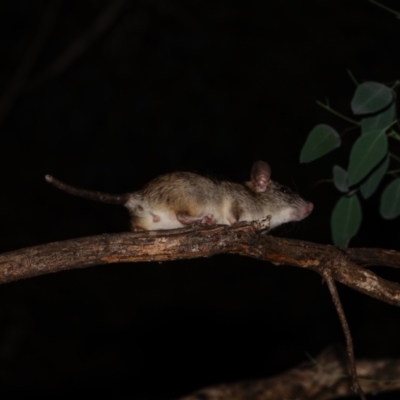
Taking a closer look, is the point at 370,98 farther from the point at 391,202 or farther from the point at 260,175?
the point at 260,175

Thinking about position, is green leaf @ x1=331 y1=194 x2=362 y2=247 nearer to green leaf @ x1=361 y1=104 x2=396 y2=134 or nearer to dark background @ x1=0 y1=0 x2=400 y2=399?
green leaf @ x1=361 y1=104 x2=396 y2=134

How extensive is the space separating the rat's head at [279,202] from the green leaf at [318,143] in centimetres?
67

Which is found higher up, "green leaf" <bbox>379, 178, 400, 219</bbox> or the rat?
the rat

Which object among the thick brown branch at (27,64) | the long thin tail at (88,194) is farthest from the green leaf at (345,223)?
the thick brown branch at (27,64)

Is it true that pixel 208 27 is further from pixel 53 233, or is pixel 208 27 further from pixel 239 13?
pixel 53 233

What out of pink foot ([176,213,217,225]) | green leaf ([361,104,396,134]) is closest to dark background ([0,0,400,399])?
green leaf ([361,104,396,134])

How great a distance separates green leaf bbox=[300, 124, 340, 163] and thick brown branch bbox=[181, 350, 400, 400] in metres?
1.52

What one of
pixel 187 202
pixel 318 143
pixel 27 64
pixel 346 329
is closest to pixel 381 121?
pixel 318 143

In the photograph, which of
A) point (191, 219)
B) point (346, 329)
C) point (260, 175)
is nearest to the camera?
point (346, 329)

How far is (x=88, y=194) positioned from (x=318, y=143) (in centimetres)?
121

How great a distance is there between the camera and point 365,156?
4633 mm

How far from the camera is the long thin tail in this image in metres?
3.84

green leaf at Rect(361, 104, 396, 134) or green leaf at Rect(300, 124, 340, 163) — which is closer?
green leaf at Rect(300, 124, 340, 163)

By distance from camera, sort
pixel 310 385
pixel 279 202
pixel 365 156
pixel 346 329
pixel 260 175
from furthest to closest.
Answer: pixel 310 385 → pixel 279 202 → pixel 260 175 → pixel 365 156 → pixel 346 329
